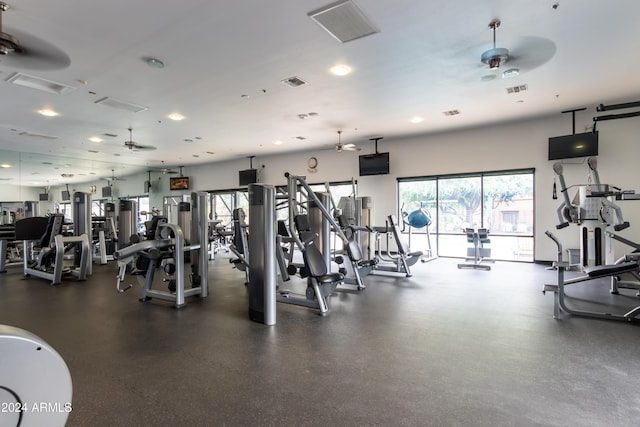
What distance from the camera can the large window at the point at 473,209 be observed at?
791 centimetres

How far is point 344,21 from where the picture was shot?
3.47 m

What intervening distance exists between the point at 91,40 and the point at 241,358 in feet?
13.1

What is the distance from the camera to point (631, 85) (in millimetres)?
5492

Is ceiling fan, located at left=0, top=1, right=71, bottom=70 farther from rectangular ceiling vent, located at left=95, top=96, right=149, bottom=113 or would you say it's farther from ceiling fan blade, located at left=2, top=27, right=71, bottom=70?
rectangular ceiling vent, located at left=95, top=96, right=149, bottom=113

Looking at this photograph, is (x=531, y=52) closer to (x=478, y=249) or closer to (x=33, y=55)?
(x=478, y=249)

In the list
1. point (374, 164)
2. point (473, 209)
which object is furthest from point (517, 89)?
point (374, 164)

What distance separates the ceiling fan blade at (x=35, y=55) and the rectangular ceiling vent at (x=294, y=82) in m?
2.89

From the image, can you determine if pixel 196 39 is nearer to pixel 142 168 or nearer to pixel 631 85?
pixel 631 85

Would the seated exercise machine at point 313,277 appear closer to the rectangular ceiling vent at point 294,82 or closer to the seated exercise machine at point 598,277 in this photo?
the rectangular ceiling vent at point 294,82

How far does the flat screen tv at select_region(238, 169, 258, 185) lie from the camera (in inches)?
470

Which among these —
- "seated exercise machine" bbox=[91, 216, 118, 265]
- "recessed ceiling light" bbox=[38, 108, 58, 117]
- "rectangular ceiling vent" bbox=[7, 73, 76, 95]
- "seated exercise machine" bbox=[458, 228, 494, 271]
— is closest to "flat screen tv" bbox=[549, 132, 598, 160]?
"seated exercise machine" bbox=[458, 228, 494, 271]

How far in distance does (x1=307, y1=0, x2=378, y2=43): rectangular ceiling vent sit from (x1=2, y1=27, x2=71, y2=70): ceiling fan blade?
10.6 feet

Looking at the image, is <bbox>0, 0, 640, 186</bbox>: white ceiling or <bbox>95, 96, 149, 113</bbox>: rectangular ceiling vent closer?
<bbox>0, 0, 640, 186</bbox>: white ceiling

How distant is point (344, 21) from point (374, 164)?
6.18 m
